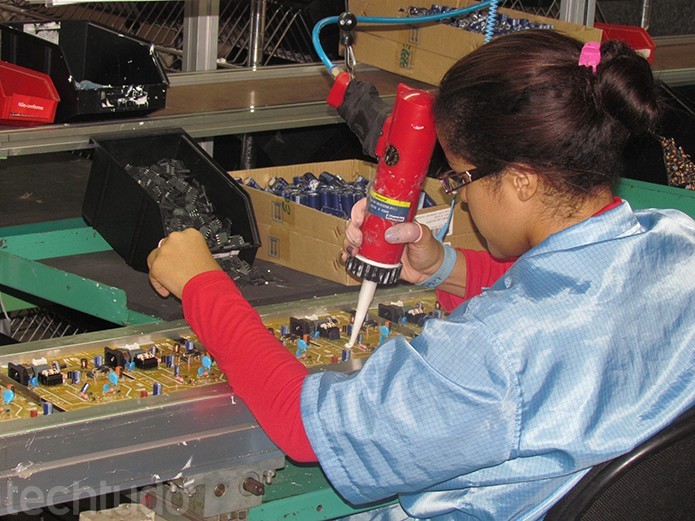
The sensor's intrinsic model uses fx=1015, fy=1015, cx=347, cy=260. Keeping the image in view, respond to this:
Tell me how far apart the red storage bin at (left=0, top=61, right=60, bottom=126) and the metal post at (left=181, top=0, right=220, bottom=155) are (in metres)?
0.80

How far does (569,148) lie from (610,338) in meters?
0.24

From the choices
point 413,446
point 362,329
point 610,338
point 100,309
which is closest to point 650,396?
point 610,338

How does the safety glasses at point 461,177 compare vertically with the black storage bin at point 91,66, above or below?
above

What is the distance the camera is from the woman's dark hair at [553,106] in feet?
4.10

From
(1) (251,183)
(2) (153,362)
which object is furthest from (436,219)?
(2) (153,362)

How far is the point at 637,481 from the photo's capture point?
111 cm

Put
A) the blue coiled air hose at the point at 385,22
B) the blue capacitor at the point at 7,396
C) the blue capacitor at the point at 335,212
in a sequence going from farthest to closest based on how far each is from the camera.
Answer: the blue capacitor at the point at 335,212, the blue coiled air hose at the point at 385,22, the blue capacitor at the point at 7,396

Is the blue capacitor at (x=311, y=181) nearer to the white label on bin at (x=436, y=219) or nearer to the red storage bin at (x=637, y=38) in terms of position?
the white label on bin at (x=436, y=219)

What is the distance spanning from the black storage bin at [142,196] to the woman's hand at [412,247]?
399 millimetres

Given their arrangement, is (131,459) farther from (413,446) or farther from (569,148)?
(569,148)

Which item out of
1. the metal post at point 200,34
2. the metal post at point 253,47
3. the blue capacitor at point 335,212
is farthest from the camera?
the metal post at point 253,47

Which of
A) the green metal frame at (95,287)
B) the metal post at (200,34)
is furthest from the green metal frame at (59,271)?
the metal post at (200,34)

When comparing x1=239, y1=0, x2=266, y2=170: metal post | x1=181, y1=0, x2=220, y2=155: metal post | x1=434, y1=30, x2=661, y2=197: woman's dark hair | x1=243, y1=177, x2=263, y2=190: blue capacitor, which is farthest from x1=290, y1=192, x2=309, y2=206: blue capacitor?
x1=434, y1=30, x2=661, y2=197: woman's dark hair

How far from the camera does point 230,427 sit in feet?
4.63
